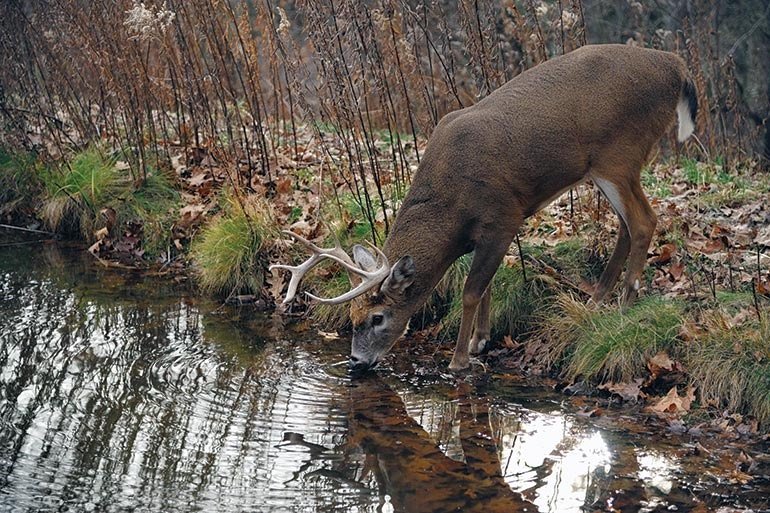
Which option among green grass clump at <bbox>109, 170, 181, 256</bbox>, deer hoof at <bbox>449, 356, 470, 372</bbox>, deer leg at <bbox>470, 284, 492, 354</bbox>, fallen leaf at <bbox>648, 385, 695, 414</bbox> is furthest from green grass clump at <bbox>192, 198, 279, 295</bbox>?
fallen leaf at <bbox>648, 385, 695, 414</bbox>

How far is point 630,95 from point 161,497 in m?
3.89

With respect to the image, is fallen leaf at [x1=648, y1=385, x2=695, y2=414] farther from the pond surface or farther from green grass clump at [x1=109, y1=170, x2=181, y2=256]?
green grass clump at [x1=109, y1=170, x2=181, y2=256]

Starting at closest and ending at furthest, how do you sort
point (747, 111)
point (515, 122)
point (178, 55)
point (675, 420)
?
point (675, 420) < point (515, 122) < point (178, 55) < point (747, 111)

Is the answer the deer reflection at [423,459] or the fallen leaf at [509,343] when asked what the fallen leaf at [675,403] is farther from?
the fallen leaf at [509,343]

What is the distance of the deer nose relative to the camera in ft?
21.6

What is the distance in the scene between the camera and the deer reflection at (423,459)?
4.77 meters

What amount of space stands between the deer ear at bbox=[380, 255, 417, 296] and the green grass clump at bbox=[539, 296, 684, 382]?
0.99 meters

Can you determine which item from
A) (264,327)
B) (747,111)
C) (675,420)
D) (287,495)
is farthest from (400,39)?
(747,111)

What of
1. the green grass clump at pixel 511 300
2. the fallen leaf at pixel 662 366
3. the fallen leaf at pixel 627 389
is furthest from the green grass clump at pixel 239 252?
the fallen leaf at pixel 662 366

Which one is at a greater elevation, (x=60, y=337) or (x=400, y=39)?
(x=400, y=39)

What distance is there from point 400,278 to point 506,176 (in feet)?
3.00

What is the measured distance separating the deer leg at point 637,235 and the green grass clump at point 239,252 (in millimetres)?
2890

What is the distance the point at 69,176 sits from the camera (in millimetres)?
9922

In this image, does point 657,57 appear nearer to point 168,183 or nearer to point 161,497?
point 161,497
